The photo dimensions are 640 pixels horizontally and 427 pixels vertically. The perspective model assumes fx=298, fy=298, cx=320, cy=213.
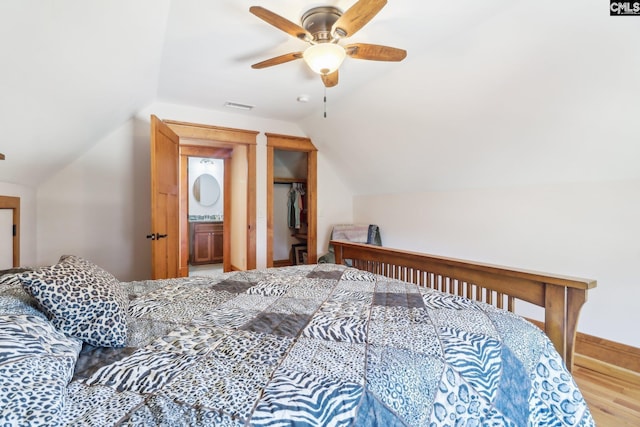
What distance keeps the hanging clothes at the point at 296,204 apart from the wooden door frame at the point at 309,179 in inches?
47.5

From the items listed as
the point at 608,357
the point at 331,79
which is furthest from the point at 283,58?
the point at 608,357

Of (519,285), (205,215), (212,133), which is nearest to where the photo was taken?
(519,285)

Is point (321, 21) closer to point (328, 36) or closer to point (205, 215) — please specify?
Result: point (328, 36)

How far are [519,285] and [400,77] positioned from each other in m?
1.91

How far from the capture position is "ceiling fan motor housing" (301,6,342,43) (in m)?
1.74

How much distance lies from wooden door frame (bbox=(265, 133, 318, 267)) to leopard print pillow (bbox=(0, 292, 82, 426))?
3152 millimetres

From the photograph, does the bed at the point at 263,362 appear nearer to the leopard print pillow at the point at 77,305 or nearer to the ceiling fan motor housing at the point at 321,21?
the leopard print pillow at the point at 77,305

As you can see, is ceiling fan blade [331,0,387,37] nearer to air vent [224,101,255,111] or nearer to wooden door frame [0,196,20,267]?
air vent [224,101,255,111]

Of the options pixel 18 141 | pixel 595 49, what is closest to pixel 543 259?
pixel 595 49

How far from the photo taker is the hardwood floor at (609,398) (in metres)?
1.63

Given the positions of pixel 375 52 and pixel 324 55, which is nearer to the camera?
pixel 324 55

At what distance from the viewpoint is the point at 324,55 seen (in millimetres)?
1755

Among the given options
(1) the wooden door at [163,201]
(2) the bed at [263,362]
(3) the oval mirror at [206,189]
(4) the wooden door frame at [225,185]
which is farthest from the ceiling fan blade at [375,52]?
(3) the oval mirror at [206,189]

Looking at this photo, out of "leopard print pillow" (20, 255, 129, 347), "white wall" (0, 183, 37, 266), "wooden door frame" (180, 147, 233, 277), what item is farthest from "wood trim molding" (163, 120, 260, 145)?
"leopard print pillow" (20, 255, 129, 347)
